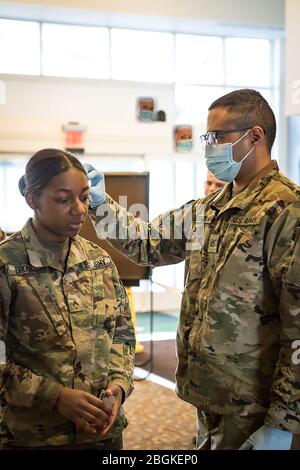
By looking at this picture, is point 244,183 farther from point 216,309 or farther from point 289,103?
point 289,103

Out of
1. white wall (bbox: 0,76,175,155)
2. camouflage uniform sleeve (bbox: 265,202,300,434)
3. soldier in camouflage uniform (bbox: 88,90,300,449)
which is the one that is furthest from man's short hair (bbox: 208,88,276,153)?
white wall (bbox: 0,76,175,155)

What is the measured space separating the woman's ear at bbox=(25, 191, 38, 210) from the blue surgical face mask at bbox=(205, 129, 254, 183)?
52 cm

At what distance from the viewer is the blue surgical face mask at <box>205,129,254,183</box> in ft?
4.55

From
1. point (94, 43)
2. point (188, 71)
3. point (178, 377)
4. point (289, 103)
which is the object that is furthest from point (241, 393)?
point (188, 71)

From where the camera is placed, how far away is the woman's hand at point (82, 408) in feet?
3.72

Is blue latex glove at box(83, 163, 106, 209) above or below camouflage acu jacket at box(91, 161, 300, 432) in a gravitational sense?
above

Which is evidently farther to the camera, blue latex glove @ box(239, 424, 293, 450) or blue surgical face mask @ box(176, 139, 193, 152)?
blue surgical face mask @ box(176, 139, 193, 152)

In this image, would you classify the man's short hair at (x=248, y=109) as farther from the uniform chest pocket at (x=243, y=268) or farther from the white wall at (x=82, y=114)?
the white wall at (x=82, y=114)

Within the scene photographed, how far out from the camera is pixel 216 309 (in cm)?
133

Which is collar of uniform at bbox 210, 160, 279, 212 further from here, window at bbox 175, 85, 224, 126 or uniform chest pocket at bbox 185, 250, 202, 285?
window at bbox 175, 85, 224, 126

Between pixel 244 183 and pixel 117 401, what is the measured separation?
686mm

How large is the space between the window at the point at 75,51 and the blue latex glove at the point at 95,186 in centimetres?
355

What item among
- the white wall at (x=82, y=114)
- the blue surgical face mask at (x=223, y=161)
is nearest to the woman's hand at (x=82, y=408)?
the blue surgical face mask at (x=223, y=161)

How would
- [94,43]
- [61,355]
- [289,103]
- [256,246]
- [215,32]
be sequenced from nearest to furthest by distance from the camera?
[61,355]
[256,246]
[289,103]
[94,43]
[215,32]
